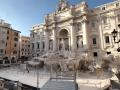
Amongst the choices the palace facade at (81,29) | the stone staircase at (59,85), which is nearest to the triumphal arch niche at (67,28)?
the palace facade at (81,29)

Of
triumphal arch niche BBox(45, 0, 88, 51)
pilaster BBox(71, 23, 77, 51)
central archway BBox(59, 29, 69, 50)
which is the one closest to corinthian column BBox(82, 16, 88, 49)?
triumphal arch niche BBox(45, 0, 88, 51)

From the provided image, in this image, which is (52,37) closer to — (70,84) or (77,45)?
(77,45)

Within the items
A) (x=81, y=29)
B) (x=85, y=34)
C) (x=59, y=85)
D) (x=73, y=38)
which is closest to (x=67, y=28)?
(x=73, y=38)

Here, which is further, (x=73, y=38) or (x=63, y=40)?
(x=63, y=40)

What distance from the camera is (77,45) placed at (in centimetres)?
3834

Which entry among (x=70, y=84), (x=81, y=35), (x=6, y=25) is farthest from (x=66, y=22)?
(x=70, y=84)

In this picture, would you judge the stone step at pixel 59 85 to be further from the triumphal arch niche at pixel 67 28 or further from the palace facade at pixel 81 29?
the triumphal arch niche at pixel 67 28

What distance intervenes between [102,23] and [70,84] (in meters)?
22.3

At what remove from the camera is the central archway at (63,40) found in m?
41.6

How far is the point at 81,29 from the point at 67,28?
4.42 m

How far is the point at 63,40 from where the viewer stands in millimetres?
42125

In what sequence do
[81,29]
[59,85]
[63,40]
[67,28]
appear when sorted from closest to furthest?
[59,85], [81,29], [67,28], [63,40]

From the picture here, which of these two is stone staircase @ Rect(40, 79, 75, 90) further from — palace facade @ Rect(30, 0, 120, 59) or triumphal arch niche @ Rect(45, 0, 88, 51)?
triumphal arch niche @ Rect(45, 0, 88, 51)

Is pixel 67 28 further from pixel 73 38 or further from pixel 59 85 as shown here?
pixel 59 85
